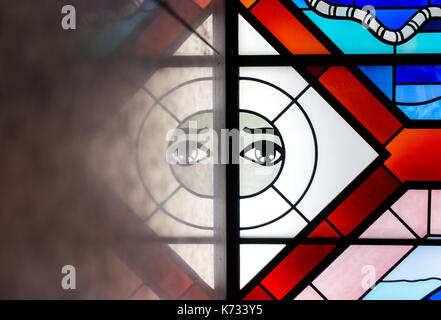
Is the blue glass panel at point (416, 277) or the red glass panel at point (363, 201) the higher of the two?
the red glass panel at point (363, 201)

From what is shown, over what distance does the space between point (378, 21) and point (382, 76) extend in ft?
0.87

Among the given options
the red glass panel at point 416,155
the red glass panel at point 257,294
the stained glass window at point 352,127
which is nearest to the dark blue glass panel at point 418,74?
the stained glass window at point 352,127

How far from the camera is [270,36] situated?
1.94 m

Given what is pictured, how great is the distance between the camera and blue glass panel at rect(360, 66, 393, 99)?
1933mm

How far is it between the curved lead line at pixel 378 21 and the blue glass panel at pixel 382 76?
0.45 feet

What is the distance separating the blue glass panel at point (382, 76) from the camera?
1.93 meters

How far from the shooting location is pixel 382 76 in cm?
193

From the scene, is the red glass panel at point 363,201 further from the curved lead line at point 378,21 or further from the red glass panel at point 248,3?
the red glass panel at point 248,3

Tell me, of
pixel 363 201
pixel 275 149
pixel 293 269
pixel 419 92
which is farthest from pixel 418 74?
pixel 293 269

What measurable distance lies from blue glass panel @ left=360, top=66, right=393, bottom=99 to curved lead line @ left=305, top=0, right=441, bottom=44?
0.45ft

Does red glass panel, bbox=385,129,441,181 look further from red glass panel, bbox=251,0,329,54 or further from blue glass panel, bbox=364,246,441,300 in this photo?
red glass panel, bbox=251,0,329,54

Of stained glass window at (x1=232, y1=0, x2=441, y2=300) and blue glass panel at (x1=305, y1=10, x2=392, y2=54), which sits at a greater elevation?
blue glass panel at (x1=305, y1=10, x2=392, y2=54)

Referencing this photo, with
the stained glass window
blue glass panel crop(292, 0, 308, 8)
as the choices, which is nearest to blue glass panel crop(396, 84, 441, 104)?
the stained glass window
